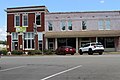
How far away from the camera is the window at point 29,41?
193 feet

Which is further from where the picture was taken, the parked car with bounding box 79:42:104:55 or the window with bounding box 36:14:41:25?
the window with bounding box 36:14:41:25

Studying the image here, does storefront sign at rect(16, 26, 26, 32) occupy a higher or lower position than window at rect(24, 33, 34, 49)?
higher

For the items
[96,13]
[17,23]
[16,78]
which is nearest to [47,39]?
[17,23]

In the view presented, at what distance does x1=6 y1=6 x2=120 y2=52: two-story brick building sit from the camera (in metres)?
56.3

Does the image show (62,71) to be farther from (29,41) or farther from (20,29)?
(20,29)

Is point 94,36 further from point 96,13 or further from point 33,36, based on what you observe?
point 33,36

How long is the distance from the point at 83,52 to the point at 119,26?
471 inches

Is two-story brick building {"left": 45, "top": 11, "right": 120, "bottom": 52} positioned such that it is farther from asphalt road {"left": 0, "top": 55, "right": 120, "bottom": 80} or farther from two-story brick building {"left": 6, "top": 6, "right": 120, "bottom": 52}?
asphalt road {"left": 0, "top": 55, "right": 120, "bottom": 80}

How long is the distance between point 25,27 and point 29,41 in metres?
2.73

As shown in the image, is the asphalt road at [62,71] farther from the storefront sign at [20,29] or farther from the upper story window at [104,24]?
the storefront sign at [20,29]

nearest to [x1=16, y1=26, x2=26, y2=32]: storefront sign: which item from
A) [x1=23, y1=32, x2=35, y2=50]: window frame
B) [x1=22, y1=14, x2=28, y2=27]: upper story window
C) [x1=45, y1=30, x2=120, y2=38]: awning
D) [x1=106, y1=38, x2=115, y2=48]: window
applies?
[x1=22, y1=14, x2=28, y2=27]: upper story window

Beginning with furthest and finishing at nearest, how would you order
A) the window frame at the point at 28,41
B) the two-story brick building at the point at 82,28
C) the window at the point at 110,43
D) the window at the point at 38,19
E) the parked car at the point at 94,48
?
the window frame at the point at 28,41
the window at the point at 38,19
the window at the point at 110,43
the two-story brick building at the point at 82,28
the parked car at the point at 94,48

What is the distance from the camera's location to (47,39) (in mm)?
58156

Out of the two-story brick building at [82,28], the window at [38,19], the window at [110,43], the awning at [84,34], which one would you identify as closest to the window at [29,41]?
the window at [38,19]
